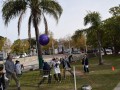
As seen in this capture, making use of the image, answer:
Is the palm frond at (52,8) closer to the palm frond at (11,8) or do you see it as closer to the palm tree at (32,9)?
the palm tree at (32,9)

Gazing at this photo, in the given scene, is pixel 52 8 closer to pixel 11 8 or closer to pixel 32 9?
pixel 32 9

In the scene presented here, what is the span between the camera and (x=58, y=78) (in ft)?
71.0

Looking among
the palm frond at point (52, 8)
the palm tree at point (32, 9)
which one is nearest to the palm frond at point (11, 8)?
the palm tree at point (32, 9)

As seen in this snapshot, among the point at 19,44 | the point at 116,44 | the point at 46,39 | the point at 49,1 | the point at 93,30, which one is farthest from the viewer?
the point at 19,44

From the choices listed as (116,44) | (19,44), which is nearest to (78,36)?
(116,44)

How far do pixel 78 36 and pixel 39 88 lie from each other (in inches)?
883

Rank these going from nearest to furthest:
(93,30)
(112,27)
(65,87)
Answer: (65,87) → (93,30) → (112,27)

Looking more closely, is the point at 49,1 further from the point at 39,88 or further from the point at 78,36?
the point at 78,36

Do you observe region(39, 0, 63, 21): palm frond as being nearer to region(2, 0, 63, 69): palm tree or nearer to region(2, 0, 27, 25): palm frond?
region(2, 0, 63, 69): palm tree

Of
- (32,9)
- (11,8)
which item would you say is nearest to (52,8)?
(32,9)

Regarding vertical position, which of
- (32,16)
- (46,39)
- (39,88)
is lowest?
(39,88)

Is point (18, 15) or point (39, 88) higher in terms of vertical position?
point (18, 15)

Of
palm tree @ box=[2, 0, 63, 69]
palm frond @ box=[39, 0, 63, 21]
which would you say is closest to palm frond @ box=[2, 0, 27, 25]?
palm tree @ box=[2, 0, 63, 69]

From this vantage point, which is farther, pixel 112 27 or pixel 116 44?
pixel 116 44
